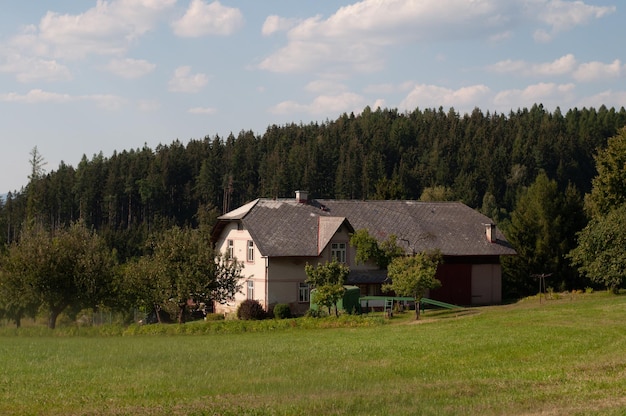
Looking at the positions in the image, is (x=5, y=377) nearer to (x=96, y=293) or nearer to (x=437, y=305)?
(x=96, y=293)

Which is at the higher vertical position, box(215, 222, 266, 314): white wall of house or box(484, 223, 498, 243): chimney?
box(484, 223, 498, 243): chimney

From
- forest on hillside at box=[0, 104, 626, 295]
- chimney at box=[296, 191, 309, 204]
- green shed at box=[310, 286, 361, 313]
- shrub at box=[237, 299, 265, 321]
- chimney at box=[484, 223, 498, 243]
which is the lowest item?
shrub at box=[237, 299, 265, 321]

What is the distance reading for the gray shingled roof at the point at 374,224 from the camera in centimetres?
5397

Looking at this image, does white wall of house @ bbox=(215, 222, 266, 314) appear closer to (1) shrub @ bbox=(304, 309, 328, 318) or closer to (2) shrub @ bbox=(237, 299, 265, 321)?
(2) shrub @ bbox=(237, 299, 265, 321)

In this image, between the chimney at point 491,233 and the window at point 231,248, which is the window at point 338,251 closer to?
the window at point 231,248

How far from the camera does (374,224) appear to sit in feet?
190

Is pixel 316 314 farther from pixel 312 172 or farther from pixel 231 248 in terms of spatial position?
pixel 312 172

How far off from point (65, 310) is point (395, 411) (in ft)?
125

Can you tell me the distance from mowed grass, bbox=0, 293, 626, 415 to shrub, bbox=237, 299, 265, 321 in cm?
1483

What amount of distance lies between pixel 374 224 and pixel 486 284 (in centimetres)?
936

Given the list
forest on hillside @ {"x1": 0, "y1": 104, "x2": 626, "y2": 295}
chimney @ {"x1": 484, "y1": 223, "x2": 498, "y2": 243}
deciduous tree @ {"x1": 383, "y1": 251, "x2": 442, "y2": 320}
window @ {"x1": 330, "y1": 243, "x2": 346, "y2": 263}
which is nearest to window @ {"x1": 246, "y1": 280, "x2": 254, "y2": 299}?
window @ {"x1": 330, "y1": 243, "x2": 346, "y2": 263}

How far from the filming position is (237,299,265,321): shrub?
51094 mm

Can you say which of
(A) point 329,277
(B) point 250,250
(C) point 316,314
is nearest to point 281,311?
(C) point 316,314

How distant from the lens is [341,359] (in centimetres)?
2544
